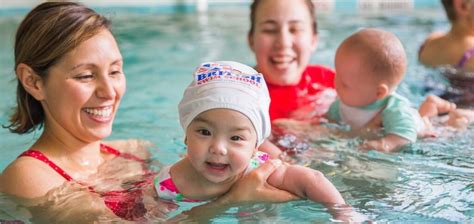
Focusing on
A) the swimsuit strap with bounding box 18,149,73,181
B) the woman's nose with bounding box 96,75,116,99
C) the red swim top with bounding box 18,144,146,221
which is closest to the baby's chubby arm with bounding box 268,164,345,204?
the red swim top with bounding box 18,144,146,221

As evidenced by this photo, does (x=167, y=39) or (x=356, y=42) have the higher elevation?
(x=356, y=42)

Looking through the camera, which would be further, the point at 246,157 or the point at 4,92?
the point at 4,92

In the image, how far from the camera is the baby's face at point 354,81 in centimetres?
443

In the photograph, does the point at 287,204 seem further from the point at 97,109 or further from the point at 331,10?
the point at 331,10

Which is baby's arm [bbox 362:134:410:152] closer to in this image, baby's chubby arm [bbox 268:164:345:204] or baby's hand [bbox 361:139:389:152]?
baby's hand [bbox 361:139:389:152]

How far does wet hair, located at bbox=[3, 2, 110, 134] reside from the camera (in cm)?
355

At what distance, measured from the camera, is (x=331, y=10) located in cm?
1414

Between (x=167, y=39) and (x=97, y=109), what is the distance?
697cm

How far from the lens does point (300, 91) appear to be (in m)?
5.40

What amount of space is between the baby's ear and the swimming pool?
37 cm

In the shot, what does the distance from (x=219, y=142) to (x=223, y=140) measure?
0.02 m

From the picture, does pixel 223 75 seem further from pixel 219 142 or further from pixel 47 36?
pixel 47 36

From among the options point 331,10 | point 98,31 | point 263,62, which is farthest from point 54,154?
point 331,10

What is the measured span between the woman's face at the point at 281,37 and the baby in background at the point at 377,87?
0.60 m
